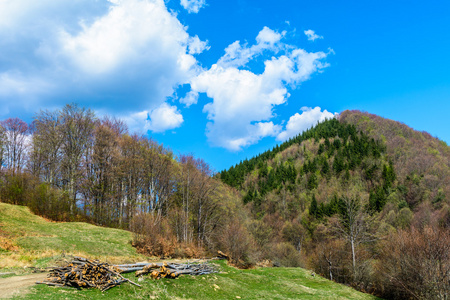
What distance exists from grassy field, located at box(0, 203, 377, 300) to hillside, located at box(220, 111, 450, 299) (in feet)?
21.8

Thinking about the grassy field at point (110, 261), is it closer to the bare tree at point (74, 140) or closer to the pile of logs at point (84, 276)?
the pile of logs at point (84, 276)

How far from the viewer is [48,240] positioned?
64.5 ft

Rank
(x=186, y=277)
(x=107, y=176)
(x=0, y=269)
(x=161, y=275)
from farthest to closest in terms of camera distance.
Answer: (x=107, y=176), (x=186, y=277), (x=161, y=275), (x=0, y=269)

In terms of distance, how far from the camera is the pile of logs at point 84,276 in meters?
9.81

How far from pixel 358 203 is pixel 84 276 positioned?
39.0 metres

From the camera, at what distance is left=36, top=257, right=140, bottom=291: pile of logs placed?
981 centimetres

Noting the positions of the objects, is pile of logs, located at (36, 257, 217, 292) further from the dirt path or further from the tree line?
the tree line

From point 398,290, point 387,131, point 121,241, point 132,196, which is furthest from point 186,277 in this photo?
point 387,131

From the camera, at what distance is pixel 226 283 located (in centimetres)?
1582

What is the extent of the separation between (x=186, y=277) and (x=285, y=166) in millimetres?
112664

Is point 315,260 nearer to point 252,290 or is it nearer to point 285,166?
point 252,290

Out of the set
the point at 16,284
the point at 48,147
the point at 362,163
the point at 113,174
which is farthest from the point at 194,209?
the point at 362,163

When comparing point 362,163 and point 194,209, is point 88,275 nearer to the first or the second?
point 194,209

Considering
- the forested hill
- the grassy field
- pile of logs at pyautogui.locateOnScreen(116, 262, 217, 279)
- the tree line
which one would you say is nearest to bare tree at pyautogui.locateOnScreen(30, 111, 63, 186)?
the tree line
